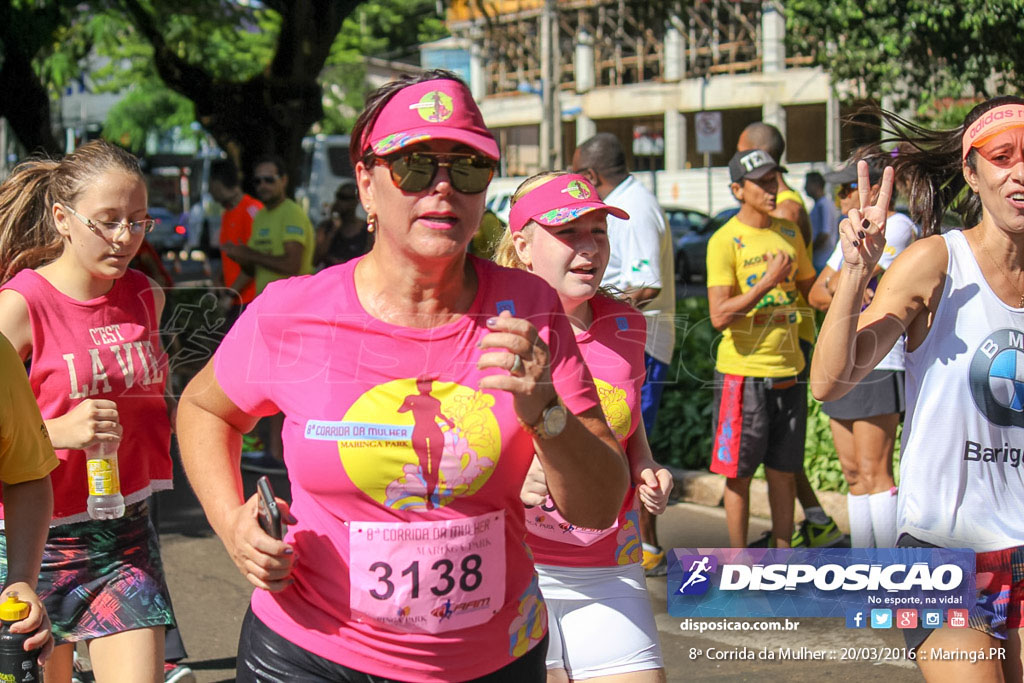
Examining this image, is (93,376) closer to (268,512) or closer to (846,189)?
(268,512)

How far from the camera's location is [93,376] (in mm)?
3613

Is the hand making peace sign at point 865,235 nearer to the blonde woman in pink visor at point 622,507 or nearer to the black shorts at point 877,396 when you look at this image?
the blonde woman in pink visor at point 622,507

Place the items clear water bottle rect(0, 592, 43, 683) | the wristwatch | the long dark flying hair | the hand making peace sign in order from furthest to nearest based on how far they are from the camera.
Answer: the long dark flying hair, the hand making peace sign, clear water bottle rect(0, 592, 43, 683), the wristwatch

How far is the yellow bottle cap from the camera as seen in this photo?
253 cm

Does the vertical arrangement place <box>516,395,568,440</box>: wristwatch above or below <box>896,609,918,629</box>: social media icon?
above

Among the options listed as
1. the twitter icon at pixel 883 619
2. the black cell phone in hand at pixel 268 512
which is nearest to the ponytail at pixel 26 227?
the black cell phone in hand at pixel 268 512

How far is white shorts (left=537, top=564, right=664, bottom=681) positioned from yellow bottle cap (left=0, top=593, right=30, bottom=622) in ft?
4.46

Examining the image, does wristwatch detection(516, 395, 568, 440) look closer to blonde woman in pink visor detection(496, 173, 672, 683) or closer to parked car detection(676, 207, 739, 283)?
blonde woman in pink visor detection(496, 173, 672, 683)

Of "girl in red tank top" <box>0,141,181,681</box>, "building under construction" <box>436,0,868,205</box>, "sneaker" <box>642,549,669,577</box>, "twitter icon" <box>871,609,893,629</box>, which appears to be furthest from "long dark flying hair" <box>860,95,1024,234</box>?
"building under construction" <box>436,0,868,205</box>

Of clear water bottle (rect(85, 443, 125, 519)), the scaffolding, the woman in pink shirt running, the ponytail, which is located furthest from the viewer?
the scaffolding

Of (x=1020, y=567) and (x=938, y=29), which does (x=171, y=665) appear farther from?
Answer: (x=938, y=29)

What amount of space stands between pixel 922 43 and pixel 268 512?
23.7 ft

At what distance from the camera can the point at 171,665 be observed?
421cm

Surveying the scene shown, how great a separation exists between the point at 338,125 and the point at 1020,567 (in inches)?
1659
